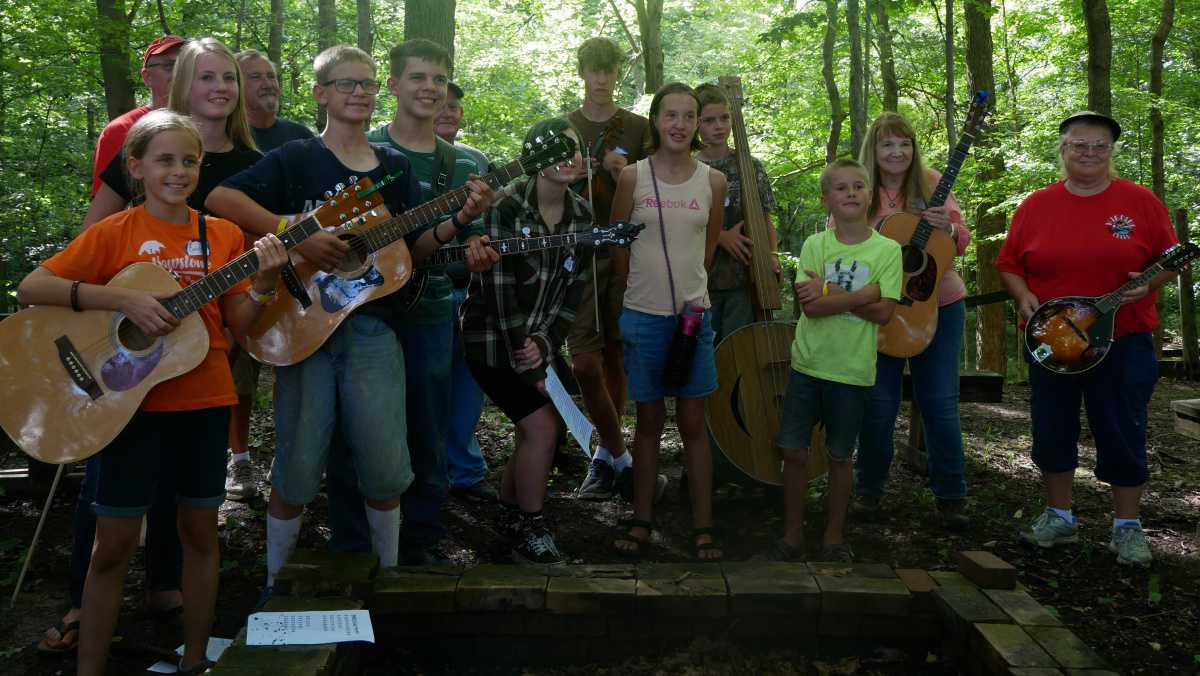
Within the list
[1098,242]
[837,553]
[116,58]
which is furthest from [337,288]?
[116,58]

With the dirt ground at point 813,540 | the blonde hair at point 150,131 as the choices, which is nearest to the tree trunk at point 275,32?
the dirt ground at point 813,540

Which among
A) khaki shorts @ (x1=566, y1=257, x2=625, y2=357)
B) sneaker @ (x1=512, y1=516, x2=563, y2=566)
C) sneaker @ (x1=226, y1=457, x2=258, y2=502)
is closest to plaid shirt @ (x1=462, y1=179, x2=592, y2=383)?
khaki shorts @ (x1=566, y1=257, x2=625, y2=357)

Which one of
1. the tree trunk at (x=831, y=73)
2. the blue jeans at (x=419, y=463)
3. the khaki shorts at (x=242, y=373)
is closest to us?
the blue jeans at (x=419, y=463)

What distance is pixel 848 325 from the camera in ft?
13.7

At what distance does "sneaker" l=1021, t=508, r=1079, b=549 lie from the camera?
14.6 feet

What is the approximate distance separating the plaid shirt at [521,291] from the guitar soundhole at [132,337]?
144 centimetres

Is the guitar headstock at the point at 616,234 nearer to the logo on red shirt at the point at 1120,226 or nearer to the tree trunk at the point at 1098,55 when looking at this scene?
the logo on red shirt at the point at 1120,226

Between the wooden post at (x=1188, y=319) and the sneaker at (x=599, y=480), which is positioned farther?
the wooden post at (x=1188, y=319)

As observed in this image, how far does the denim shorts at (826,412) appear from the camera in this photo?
4.15m

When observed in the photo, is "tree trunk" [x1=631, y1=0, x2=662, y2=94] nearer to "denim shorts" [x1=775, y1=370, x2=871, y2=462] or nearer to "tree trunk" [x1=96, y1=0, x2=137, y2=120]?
"tree trunk" [x1=96, y1=0, x2=137, y2=120]

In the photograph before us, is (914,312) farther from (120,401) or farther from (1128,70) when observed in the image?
(1128,70)

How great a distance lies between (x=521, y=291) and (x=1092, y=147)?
2.87 metres

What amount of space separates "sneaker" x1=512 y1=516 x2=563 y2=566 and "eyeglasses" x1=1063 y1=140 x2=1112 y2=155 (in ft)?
10.5

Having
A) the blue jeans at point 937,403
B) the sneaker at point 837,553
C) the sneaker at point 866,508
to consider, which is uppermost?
the blue jeans at point 937,403
